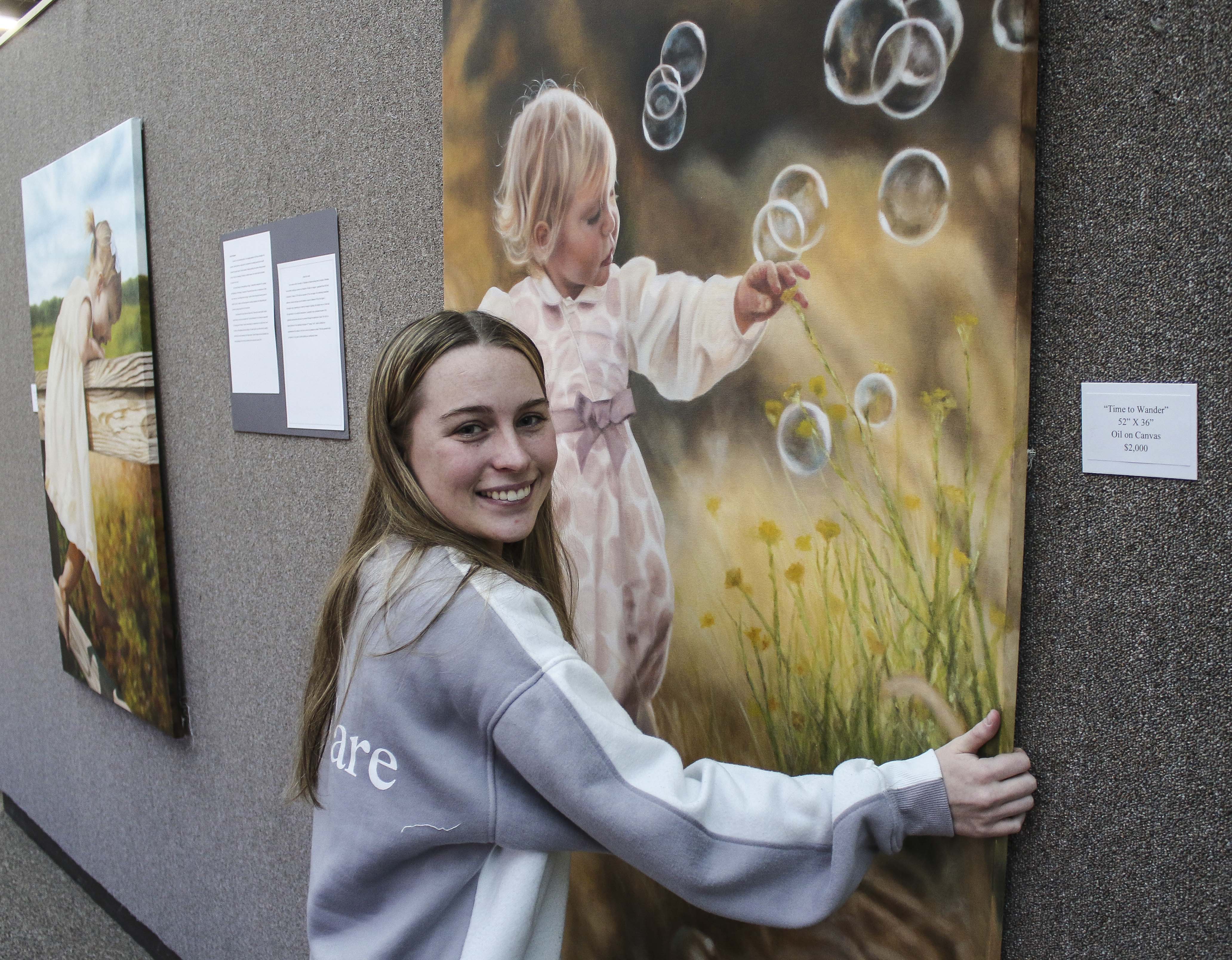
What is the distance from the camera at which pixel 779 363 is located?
2.43 ft

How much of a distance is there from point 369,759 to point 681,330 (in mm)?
458

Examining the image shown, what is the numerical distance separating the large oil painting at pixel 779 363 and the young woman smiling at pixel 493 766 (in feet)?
0.32

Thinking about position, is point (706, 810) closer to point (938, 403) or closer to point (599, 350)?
point (938, 403)

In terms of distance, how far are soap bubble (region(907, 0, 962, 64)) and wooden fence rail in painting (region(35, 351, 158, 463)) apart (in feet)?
5.00

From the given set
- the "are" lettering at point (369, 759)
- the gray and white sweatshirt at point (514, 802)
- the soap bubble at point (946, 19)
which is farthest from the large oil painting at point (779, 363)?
the "are" lettering at point (369, 759)

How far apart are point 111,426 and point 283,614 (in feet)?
2.19

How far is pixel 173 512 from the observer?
5.58 feet

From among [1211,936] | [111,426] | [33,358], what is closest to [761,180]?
[1211,936]

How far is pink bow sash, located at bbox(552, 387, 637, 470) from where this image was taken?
0.88m

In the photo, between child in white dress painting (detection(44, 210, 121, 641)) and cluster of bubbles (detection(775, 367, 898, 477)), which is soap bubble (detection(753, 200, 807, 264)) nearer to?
cluster of bubbles (detection(775, 367, 898, 477))

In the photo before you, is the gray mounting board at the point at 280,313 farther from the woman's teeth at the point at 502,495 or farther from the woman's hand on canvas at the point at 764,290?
the woman's hand on canvas at the point at 764,290

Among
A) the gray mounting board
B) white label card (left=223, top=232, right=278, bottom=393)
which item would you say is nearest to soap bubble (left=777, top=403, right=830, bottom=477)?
the gray mounting board

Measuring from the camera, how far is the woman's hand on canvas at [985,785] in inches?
24.9

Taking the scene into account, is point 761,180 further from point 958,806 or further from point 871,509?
point 958,806
